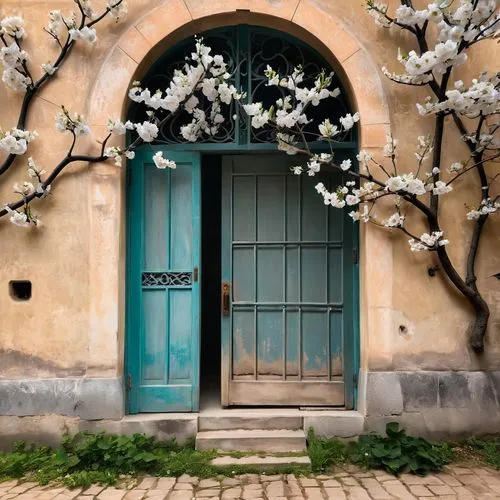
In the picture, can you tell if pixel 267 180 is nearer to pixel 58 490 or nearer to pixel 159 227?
pixel 159 227

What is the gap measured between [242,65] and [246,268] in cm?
188

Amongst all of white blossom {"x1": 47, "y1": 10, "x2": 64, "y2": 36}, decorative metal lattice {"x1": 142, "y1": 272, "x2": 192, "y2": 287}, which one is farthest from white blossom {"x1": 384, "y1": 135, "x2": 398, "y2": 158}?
white blossom {"x1": 47, "y1": 10, "x2": 64, "y2": 36}

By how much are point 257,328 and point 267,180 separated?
141 centimetres

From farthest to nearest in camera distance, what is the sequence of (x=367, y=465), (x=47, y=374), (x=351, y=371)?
(x=351, y=371)
(x=47, y=374)
(x=367, y=465)

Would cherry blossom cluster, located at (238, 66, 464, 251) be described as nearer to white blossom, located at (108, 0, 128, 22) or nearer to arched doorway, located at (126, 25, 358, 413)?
arched doorway, located at (126, 25, 358, 413)

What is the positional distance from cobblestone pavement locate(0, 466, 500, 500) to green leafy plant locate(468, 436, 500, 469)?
12cm

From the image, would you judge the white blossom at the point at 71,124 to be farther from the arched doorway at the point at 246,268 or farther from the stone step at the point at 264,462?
the stone step at the point at 264,462

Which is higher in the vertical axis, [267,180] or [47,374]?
[267,180]

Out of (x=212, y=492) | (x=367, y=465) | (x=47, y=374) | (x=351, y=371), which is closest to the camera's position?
(x=212, y=492)

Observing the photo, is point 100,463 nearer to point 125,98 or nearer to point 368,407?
point 368,407

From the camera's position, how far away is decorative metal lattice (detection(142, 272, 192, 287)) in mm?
4527

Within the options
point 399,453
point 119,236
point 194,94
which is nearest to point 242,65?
point 194,94

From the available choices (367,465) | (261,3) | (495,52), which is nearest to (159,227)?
(261,3)

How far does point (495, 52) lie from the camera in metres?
4.27
